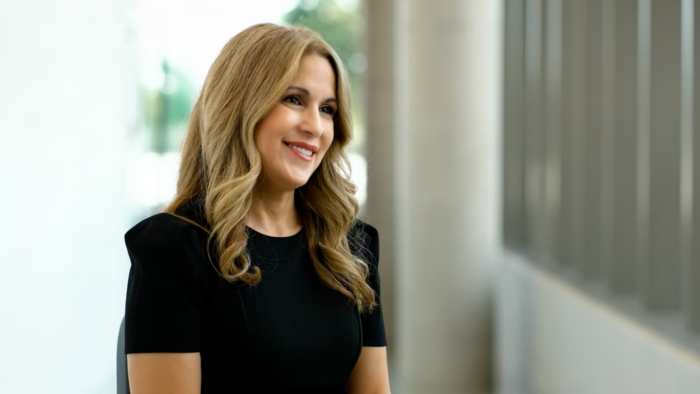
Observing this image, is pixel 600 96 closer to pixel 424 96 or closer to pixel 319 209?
pixel 424 96

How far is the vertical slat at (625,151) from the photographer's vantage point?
401 centimetres

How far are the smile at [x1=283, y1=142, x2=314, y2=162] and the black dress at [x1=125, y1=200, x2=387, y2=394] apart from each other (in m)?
0.20

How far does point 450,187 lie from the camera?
5.17 m

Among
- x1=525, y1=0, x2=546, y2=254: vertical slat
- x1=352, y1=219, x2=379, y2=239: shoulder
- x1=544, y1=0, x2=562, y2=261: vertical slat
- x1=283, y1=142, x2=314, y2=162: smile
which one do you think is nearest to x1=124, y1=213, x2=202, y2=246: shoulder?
x1=283, y1=142, x2=314, y2=162: smile

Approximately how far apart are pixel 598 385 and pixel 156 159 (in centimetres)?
572

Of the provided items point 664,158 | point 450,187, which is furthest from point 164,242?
point 450,187

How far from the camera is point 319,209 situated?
1.91 m

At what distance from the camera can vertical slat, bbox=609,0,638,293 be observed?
401cm

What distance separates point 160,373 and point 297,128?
616 mm

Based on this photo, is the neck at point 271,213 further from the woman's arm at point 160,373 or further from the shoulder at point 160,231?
the woman's arm at point 160,373

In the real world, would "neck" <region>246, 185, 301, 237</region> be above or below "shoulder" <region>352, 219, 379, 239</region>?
above

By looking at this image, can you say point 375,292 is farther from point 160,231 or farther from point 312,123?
point 160,231

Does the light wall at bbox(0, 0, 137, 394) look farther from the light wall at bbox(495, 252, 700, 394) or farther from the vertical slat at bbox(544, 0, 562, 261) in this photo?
the vertical slat at bbox(544, 0, 562, 261)

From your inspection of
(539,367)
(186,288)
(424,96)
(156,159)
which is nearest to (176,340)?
(186,288)
